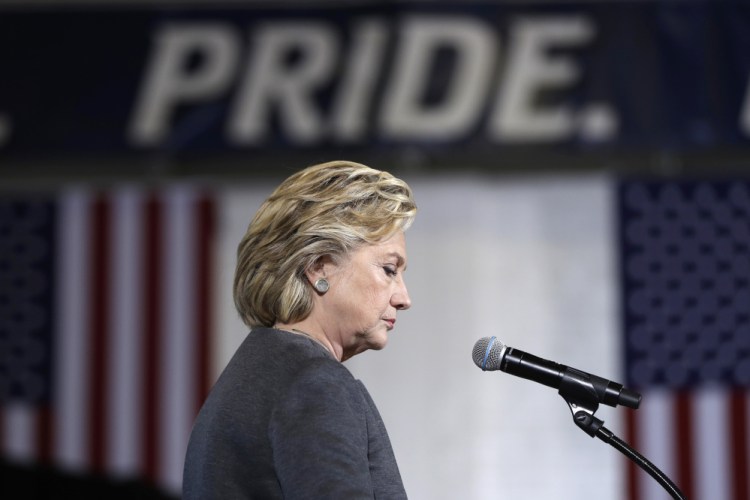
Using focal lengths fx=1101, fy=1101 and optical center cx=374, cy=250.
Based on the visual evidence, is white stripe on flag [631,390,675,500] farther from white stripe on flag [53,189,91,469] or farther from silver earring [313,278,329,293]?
silver earring [313,278,329,293]

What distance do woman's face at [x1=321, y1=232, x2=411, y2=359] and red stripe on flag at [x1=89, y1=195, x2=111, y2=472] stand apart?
3.02 metres

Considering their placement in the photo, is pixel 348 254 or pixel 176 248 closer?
pixel 348 254

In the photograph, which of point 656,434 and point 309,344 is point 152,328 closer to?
point 656,434

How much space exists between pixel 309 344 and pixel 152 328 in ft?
9.91

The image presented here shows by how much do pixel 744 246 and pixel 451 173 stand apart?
1.14 metres

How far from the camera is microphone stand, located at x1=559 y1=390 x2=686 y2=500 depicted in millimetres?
1365

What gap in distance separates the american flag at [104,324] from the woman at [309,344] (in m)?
2.88

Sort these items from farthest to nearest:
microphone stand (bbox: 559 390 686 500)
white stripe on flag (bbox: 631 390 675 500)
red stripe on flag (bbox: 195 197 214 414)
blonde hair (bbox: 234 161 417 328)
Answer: red stripe on flag (bbox: 195 197 214 414), white stripe on flag (bbox: 631 390 675 500), microphone stand (bbox: 559 390 686 500), blonde hair (bbox: 234 161 417 328)

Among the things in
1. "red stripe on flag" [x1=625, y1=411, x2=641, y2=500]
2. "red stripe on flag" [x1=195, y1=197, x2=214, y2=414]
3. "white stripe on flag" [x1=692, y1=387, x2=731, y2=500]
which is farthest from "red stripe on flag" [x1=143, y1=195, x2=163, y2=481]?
"white stripe on flag" [x1=692, y1=387, x2=731, y2=500]

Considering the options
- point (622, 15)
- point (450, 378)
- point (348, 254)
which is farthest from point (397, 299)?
point (622, 15)

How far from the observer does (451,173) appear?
165 inches

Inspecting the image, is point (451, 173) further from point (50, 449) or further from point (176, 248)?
point (50, 449)

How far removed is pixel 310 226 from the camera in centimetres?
126

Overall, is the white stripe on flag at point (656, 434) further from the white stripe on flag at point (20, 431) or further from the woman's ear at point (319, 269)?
the woman's ear at point (319, 269)
